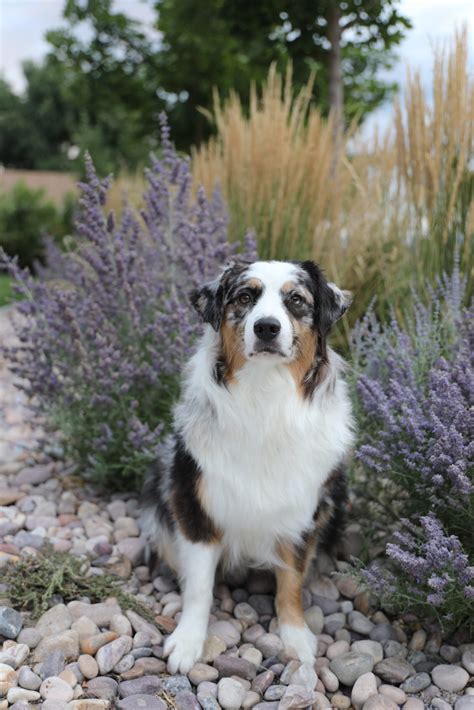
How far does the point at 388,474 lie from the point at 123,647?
1231 mm

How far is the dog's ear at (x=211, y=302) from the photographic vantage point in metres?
2.60

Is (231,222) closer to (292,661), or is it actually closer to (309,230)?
(309,230)

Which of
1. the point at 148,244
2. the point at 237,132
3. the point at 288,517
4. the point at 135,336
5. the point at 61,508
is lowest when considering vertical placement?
the point at 61,508

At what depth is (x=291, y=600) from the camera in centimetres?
271

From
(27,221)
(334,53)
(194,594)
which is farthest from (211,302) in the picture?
(27,221)

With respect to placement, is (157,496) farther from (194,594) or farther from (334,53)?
(334,53)

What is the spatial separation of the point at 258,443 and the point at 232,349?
371 mm

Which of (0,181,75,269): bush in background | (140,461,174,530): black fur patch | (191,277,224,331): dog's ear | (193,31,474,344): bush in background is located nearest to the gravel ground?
(140,461,174,530): black fur patch

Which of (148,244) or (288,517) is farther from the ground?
(148,244)

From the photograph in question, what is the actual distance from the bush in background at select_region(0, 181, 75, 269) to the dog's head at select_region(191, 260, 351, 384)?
11.7m

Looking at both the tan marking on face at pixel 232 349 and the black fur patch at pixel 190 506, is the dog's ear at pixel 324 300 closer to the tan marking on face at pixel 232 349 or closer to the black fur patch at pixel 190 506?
the tan marking on face at pixel 232 349

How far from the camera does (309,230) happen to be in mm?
4969

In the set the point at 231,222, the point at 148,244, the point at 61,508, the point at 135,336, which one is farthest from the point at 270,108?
the point at 61,508

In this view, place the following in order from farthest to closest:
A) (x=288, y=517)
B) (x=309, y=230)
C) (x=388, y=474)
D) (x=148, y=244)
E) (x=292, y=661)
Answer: (x=309, y=230) → (x=148, y=244) → (x=388, y=474) → (x=288, y=517) → (x=292, y=661)
